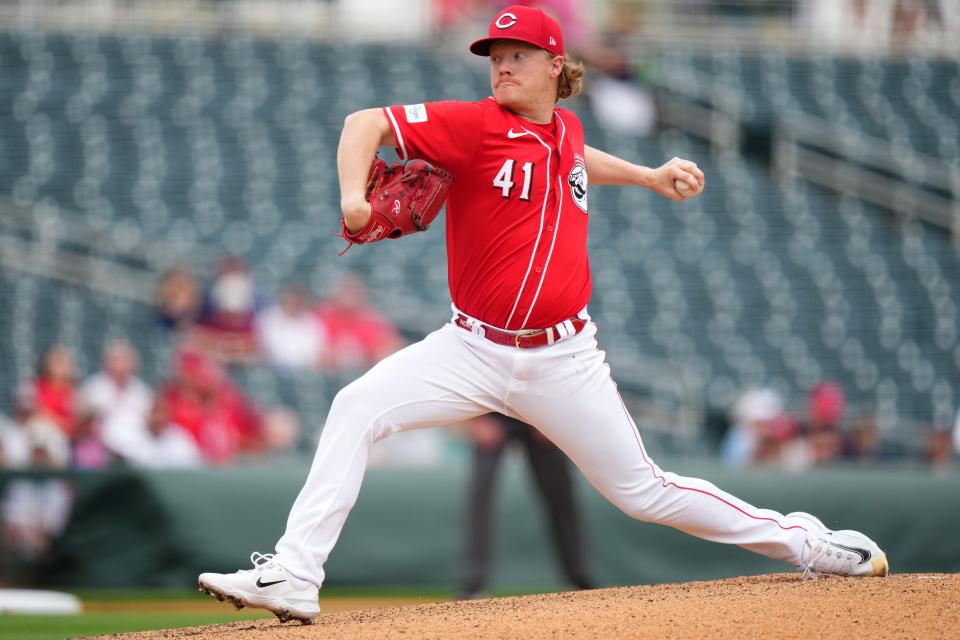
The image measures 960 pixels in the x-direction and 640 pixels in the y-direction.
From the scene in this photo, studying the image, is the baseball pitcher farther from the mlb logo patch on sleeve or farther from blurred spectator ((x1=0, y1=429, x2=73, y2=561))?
blurred spectator ((x1=0, y1=429, x2=73, y2=561))

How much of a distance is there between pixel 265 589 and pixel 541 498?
3.44 metres

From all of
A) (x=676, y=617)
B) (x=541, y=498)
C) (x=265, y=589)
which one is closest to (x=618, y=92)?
(x=541, y=498)

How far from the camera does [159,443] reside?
31.1 feet

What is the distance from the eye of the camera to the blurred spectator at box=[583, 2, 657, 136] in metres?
16.4

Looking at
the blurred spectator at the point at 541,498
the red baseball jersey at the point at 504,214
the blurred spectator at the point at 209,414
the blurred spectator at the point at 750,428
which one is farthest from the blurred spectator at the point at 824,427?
the red baseball jersey at the point at 504,214

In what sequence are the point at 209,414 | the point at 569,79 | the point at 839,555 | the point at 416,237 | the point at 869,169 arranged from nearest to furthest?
the point at 569,79 → the point at 839,555 → the point at 209,414 → the point at 416,237 → the point at 869,169

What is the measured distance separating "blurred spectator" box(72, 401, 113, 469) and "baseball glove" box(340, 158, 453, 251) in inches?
204

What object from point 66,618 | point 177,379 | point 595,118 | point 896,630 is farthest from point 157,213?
point 896,630

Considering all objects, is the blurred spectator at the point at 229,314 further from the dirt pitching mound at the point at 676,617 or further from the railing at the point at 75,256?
the dirt pitching mound at the point at 676,617

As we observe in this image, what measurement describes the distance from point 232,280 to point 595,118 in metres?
6.32

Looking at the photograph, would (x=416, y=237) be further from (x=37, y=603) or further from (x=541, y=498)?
(x=37, y=603)

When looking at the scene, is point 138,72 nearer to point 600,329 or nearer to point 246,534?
point 600,329

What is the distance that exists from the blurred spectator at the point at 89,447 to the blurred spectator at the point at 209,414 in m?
0.71

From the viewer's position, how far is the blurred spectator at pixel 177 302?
459 inches
